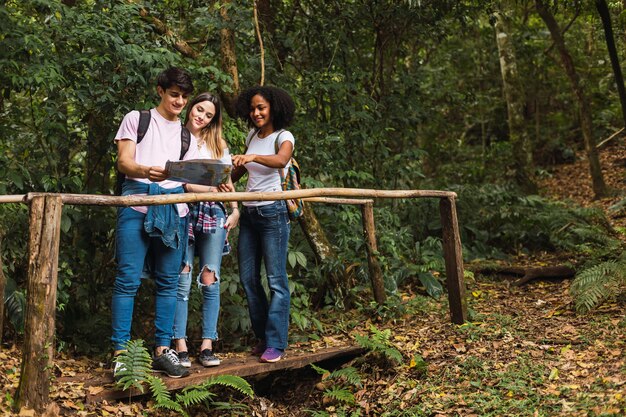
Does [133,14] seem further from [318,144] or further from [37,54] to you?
[318,144]

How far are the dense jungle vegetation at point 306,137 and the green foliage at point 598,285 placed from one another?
0.02 m

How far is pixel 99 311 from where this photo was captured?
6527 mm

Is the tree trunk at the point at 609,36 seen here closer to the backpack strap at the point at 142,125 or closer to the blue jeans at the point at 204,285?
the blue jeans at the point at 204,285

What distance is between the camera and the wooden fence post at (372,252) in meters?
6.81

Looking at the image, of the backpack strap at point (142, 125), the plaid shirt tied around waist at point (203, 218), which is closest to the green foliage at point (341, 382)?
the plaid shirt tied around waist at point (203, 218)

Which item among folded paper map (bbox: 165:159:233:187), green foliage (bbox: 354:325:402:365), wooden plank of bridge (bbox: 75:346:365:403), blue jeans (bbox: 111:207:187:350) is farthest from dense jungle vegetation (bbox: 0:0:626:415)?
folded paper map (bbox: 165:159:233:187)

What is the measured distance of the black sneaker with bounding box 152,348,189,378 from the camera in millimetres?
4828

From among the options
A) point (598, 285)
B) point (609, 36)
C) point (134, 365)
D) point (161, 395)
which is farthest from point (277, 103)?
point (609, 36)

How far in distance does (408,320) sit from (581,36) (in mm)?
13579

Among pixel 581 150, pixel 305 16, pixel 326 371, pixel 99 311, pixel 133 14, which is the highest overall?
pixel 305 16

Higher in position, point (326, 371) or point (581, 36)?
point (581, 36)

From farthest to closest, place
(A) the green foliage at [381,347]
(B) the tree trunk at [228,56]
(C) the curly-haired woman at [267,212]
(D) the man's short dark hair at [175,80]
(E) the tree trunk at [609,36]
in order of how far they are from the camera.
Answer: (E) the tree trunk at [609,36] < (B) the tree trunk at [228,56] < (A) the green foliage at [381,347] < (C) the curly-haired woman at [267,212] < (D) the man's short dark hair at [175,80]

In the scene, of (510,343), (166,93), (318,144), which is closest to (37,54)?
(166,93)

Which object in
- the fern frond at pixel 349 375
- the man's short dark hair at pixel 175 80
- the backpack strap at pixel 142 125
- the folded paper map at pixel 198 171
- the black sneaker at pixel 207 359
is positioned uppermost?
the man's short dark hair at pixel 175 80
